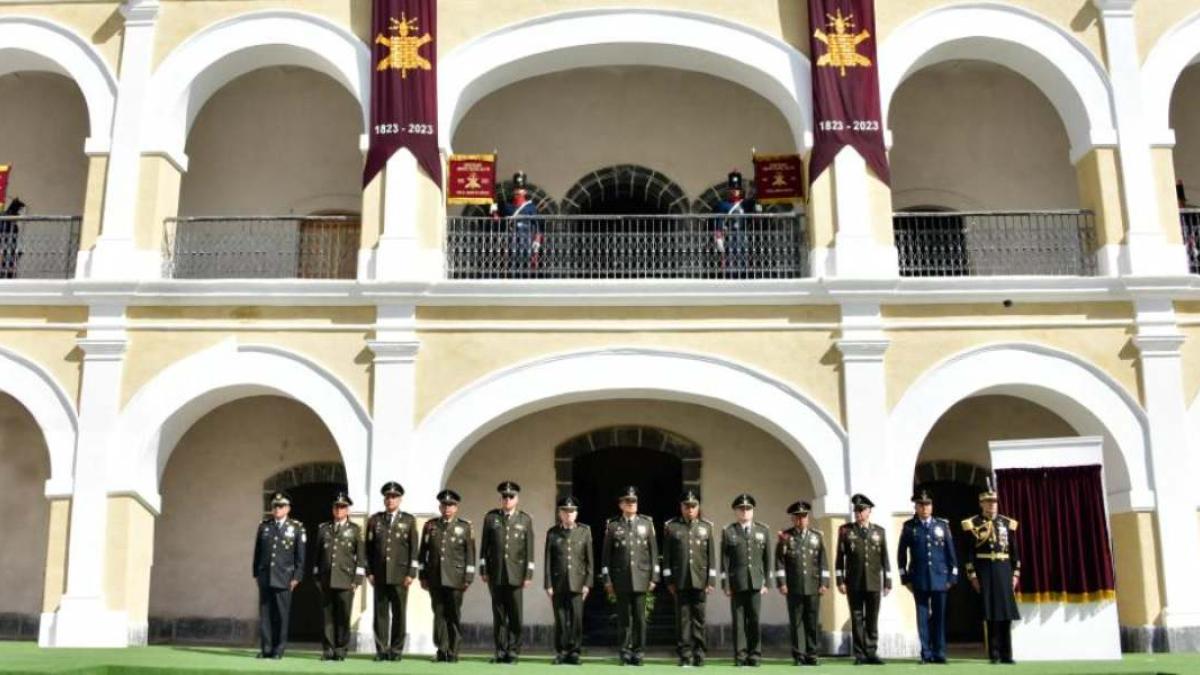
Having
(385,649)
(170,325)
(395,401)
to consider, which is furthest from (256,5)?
(385,649)

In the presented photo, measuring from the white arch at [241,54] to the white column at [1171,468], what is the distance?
30.3ft

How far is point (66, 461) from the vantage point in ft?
44.4

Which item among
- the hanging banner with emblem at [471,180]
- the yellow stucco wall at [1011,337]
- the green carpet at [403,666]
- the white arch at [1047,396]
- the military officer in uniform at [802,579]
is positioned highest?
the hanging banner with emblem at [471,180]

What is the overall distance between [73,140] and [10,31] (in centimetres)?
204

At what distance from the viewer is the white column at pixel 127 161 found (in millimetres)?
13906

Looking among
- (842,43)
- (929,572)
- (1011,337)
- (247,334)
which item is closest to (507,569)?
(929,572)

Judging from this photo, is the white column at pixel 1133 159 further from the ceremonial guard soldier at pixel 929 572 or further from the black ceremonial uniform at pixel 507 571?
the black ceremonial uniform at pixel 507 571

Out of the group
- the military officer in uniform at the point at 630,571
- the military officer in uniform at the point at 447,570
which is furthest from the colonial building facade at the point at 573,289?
the military officer in uniform at the point at 630,571

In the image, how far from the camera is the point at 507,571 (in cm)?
1114

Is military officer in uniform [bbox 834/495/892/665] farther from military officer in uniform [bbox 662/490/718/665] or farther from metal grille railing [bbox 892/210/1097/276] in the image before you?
metal grille railing [bbox 892/210/1097/276]

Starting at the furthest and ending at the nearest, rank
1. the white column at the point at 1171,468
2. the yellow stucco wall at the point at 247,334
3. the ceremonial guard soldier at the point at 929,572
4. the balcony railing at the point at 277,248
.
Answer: the balcony railing at the point at 277,248 < the yellow stucco wall at the point at 247,334 < the white column at the point at 1171,468 < the ceremonial guard soldier at the point at 929,572

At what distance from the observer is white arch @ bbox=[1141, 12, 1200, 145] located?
46.1 ft

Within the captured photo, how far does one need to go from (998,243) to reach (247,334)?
929 centimetres

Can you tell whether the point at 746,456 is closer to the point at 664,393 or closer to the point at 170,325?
the point at 664,393
